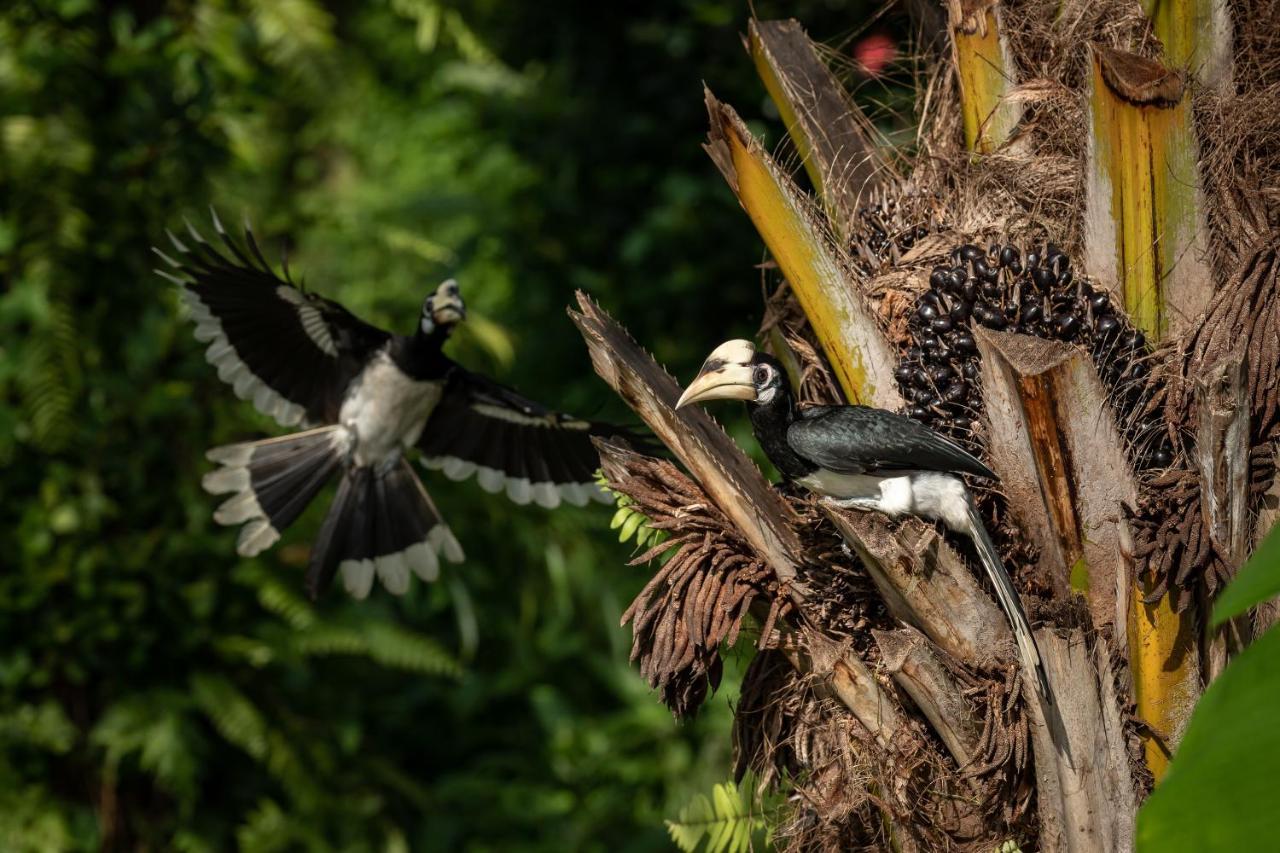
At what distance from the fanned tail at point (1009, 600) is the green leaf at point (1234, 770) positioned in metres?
1.31

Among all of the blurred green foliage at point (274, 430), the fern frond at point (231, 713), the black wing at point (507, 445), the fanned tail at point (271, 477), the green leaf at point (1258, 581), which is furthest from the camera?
the fern frond at point (231, 713)

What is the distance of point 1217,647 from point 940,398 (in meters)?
0.63

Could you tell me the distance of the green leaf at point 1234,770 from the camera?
917 mm

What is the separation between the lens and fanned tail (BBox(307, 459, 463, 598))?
14.2ft

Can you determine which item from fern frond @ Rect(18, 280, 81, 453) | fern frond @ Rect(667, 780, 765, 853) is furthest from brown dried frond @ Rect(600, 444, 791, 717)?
fern frond @ Rect(18, 280, 81, 453)

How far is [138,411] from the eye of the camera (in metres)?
5.17

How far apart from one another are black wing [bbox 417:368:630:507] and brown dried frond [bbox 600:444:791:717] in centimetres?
150

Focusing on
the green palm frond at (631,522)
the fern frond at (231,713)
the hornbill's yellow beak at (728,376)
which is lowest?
the fern frond at (231,713)

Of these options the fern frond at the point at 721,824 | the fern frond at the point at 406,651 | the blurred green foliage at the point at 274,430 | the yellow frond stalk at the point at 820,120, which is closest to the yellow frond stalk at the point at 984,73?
the yellow frond stalk at the point at 820,120

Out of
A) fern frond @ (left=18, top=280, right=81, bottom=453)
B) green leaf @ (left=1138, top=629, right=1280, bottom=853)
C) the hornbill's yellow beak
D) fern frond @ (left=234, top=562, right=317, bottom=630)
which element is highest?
green leaf @ (left=1138, top=629, right=1280, bottom=853)

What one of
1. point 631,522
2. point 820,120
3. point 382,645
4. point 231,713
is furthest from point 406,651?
point 820,120

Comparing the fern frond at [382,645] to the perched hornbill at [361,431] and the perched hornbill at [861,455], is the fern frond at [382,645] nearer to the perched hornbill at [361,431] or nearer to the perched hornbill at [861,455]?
the perched hornbill at [361,431]

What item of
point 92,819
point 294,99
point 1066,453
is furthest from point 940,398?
point 294,99

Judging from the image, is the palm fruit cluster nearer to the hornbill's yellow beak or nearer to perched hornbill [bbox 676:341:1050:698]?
perched hornbill [bbox 676:341:1050:698]
